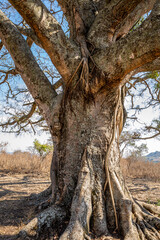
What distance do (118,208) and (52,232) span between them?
86 cm

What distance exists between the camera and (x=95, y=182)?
6.96ft

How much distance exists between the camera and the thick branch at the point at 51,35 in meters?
2.24

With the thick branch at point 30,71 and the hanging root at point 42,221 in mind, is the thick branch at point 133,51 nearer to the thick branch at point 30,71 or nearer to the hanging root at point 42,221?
the thick branch at point 30,71

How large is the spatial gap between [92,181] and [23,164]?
6.39 meters

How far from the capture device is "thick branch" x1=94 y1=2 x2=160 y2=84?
1.87 metres

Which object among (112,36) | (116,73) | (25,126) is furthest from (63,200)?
(25,126)

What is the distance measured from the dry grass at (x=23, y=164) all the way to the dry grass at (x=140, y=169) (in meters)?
4.17

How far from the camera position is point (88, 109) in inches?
95.3

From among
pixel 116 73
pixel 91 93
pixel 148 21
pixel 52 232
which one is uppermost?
pixel 148 21

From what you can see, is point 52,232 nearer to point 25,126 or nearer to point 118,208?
point 118,208

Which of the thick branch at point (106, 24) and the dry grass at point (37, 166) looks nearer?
the thick branch at point (106, 24)

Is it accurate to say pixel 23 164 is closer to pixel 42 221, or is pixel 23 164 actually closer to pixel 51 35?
pixel 42 221

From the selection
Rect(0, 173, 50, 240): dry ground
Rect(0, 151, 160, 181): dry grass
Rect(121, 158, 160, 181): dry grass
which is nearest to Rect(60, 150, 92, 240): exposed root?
Rect(0, 173, 50, 240): dry ground

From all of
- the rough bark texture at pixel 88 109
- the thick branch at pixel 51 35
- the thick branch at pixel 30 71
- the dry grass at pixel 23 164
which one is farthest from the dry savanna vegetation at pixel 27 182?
the thick branch at pixel 51 35
